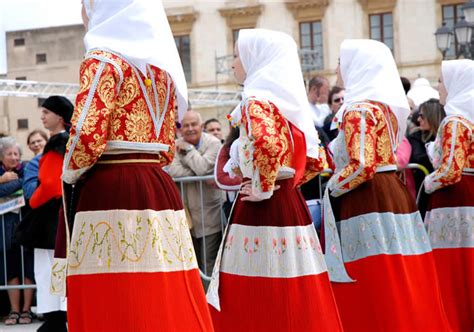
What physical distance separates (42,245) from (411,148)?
3.66 meters

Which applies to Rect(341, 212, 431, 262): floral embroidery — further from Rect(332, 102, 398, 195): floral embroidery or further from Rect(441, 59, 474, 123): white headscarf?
Rect(441, 59, 474, 123): white headscarf

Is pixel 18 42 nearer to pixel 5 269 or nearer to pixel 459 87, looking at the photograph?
pixel 5 269

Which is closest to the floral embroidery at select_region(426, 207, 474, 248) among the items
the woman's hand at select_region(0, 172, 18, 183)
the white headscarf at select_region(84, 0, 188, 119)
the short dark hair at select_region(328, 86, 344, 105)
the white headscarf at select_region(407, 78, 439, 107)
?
the short dark hair at select_region(328, 86, 344, 105)

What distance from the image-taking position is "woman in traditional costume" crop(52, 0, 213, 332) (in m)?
4.49

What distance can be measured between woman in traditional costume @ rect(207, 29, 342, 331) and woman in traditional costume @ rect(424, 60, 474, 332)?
1.98 meters

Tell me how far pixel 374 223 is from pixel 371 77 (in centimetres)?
103

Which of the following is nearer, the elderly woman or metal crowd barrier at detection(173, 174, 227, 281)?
metal crowd barrier at detection(173, 174, 227, 281)

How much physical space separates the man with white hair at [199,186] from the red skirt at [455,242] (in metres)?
1.90

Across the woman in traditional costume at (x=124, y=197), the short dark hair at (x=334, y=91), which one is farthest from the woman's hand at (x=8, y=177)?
the woman in traditional costume at (x=124, y=197)

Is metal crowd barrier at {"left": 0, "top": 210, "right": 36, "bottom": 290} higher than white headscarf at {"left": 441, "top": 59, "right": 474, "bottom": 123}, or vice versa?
white headscarf at {"left": 441, "top": 59, "right": 474, "bottom": 123}

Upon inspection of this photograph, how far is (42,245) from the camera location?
23.3 ft

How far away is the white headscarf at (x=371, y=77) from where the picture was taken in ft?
22.1

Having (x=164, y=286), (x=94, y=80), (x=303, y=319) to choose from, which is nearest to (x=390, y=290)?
(x=303, y=319)

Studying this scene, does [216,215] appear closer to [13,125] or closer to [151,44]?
[151,44]
